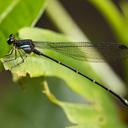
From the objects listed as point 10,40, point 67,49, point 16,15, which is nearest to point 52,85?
point 67,49

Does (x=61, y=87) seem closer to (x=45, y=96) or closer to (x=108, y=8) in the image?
(x=45, y=96)

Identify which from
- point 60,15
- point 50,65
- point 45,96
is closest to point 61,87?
point 45,96

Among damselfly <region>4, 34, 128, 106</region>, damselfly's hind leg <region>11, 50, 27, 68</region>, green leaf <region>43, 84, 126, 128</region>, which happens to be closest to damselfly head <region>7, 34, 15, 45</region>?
damselfly <region>4, 34, 128, 106</region>

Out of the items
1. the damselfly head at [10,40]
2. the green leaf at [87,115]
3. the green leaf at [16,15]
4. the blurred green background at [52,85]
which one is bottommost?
the green leaf at [87,115]

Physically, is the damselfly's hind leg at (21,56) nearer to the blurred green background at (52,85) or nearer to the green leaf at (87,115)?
the blurred green background at (52,85)

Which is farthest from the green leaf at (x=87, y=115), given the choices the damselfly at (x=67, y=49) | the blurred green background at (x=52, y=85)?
the damselfly at (x=67, y=49)

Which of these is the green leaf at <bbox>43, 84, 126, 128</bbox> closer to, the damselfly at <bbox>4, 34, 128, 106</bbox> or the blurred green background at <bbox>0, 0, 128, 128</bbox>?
the blurred green background at <bbox>0, 0, 128, 128</bbox>
